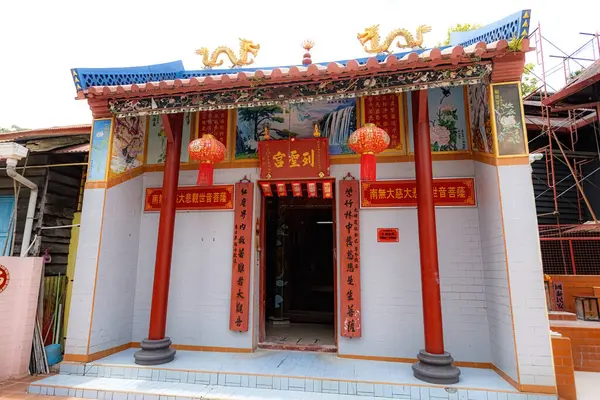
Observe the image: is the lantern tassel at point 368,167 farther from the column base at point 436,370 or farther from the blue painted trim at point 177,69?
the column base at point 436,370

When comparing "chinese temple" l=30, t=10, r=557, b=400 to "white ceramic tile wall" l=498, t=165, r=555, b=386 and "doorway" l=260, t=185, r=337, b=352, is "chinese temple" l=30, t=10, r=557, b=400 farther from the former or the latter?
"doorway" l=260, t=185, r=337, b=352

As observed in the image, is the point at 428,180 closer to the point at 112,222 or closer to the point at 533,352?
the point at 533,352

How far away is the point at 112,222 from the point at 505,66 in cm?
512

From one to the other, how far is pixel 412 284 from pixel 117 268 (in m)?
3.95

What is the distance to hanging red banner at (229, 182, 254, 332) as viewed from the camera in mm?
4785

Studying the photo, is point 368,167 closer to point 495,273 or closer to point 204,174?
point 495,273

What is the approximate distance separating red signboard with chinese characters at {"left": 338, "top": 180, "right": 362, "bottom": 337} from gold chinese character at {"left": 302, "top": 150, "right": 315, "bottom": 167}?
19.8 inches

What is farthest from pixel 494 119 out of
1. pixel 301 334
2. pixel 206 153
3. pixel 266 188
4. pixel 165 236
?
pixel 301 334

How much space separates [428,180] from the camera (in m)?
4.09

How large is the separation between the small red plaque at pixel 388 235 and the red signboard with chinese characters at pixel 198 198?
2152 mm

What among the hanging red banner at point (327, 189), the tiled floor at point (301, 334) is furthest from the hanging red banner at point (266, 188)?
the tiled floor at point (301, 334)

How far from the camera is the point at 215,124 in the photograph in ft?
17.6

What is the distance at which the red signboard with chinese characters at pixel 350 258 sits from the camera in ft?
14.8

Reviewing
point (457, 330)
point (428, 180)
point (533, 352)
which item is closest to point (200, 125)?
point (428, 180)
